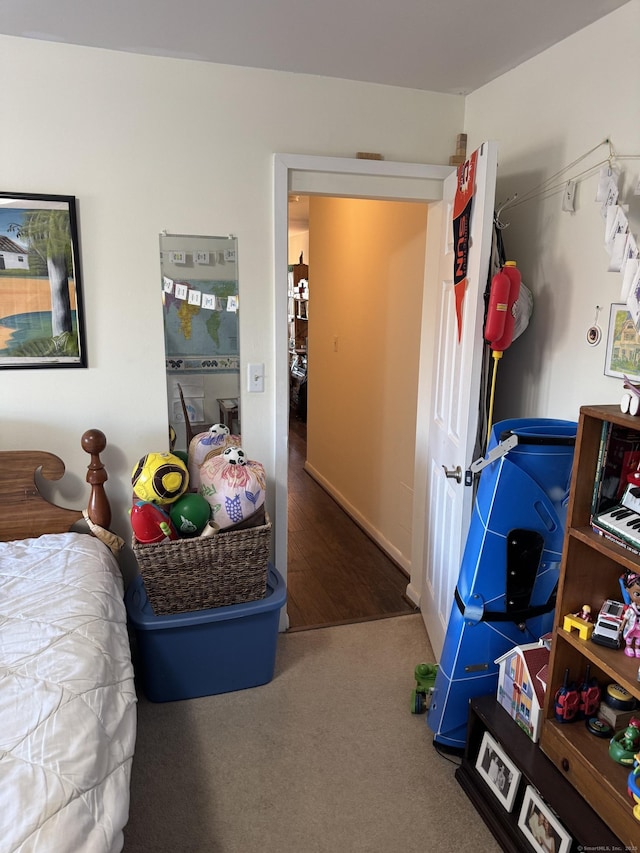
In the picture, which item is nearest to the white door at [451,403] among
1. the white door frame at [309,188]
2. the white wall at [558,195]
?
the white door frame at [309,188]

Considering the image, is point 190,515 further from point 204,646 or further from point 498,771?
point 498,771

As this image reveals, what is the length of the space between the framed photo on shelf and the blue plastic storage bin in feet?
4.73

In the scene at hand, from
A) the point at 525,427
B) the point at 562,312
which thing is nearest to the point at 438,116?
the point at 562,312

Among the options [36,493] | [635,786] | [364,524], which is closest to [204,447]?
[36,493]

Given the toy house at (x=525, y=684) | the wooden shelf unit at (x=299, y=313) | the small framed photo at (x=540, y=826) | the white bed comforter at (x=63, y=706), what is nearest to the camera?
the white bed comforter at (x=63, y=706)

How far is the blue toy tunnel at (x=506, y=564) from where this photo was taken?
5.92 ft

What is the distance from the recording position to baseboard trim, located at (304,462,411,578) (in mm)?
3412

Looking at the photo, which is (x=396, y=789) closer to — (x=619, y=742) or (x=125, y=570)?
(x=619, y=742)

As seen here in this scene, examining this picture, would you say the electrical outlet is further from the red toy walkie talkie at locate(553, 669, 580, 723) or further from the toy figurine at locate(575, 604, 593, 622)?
the red toy walkie talkie at locate(553, 669, 580, 723)

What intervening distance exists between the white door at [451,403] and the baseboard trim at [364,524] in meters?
0.53

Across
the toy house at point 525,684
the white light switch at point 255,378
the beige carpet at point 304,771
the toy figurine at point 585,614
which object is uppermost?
the white light switch at point 255,378

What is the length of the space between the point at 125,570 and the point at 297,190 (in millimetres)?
1737

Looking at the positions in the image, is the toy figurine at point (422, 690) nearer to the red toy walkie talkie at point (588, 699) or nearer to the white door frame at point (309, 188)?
the red toy walkie talkie at point (588, 699)

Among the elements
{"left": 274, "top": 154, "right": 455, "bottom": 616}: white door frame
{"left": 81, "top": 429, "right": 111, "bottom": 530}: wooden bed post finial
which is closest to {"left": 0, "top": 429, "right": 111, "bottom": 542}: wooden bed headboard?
{"left": 81, "top": 429, "right": 111, "bottom": 530}: wooden bed post finial
